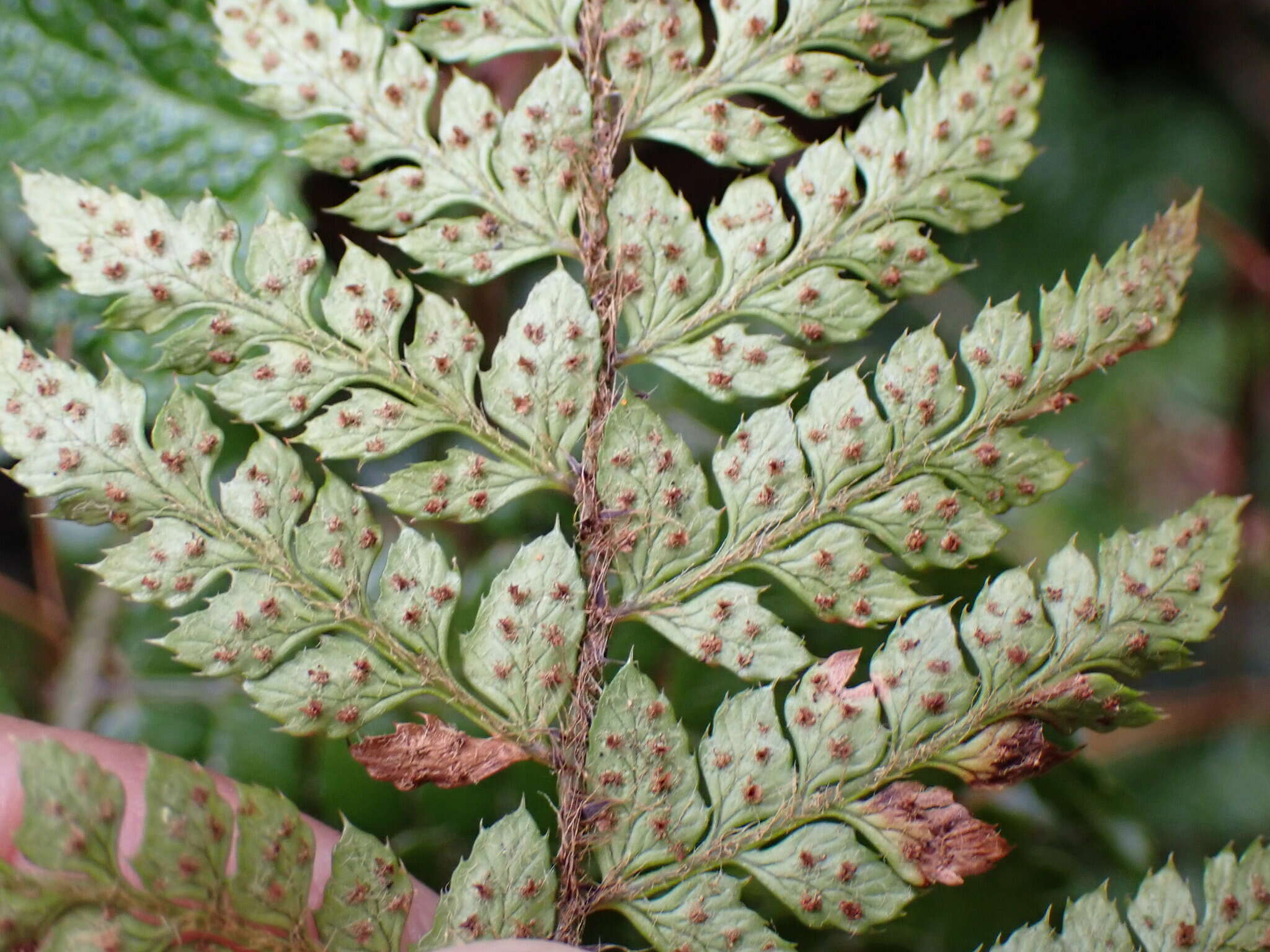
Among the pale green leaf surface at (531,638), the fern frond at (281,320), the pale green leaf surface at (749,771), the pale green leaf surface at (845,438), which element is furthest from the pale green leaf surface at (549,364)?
the pale green leaf surface at (749,771)

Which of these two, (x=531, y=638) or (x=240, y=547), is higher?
(x=240, y=547)

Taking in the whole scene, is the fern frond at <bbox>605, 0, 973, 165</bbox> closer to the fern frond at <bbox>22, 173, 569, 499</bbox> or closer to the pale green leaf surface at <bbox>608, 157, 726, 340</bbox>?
the pale green leaf surface at <bbox>608, 157, 726, 340</bbox>

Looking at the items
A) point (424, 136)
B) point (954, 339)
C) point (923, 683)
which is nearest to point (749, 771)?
point (923, 683)

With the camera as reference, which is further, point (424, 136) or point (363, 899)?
point (424, 136)

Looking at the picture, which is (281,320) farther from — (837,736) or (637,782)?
(837,736)

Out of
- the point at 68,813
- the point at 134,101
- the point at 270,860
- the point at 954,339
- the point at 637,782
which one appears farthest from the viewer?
the point at 954,339
